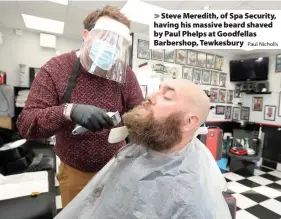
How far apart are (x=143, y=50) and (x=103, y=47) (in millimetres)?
2941

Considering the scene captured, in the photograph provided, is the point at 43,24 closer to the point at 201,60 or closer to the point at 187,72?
the point at 187,72

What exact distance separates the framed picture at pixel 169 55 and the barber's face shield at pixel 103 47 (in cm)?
309

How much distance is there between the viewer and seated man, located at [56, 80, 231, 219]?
70 cm

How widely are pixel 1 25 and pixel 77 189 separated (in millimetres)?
4253

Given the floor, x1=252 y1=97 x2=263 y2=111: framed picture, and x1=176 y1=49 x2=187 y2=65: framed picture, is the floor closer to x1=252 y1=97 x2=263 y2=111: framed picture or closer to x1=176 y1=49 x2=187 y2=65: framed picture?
x1=252 y1=97 x2=263 y2=111: framed picture

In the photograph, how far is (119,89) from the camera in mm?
1030

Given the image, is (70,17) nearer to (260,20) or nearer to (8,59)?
(8,59)

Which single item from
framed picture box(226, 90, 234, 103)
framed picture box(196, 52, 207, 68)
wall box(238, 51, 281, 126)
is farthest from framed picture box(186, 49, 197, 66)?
wall box(238, 51, 281, 126)

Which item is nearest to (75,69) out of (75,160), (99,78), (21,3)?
(99,78)

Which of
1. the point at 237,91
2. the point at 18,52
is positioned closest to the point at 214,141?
the point at 237,91

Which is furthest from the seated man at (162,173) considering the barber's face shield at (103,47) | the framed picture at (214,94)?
the framed picture at (214,94)

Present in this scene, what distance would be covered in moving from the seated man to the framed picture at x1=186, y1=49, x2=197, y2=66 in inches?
138

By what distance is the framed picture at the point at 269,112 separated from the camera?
421 cm

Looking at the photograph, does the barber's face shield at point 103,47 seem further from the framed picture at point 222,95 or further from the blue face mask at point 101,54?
the framed picture at point 222,95
